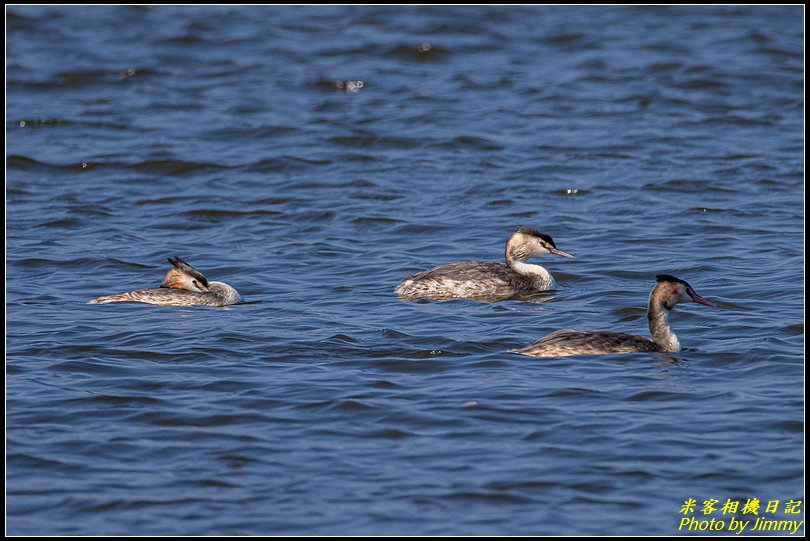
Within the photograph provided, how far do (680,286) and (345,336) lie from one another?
9.27 feet

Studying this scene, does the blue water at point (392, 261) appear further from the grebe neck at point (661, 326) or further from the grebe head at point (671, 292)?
the grebe head at point (671, 292)

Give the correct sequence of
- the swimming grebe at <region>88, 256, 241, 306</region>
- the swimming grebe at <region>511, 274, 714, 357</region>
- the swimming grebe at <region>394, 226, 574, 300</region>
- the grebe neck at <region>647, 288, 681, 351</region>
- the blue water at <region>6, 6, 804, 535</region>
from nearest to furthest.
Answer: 1. the blue water at <region>6, 6, 804, 535</region>
2. the swimming grebe at <region>511, 274, 714, 357</region>
3. the grebe neck at <region>647, 288, 681, 351</region>
4. the swimming grebe at <region>88, 256, 241, 306</region>
5. the swimming grebe at <region>394, 226, 574, 300</region>

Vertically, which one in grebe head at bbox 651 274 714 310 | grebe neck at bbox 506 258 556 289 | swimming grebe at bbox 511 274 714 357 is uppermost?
grebe head at bbox 651 274 714 310

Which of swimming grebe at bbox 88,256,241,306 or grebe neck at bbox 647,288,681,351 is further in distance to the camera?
swimming grebe at bbox 88,256,241,306

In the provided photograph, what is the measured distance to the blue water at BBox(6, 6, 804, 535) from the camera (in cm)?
841

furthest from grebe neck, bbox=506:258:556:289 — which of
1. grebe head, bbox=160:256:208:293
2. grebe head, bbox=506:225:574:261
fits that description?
grebe head, bbox=160:256:208:293

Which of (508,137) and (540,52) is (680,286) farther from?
(540,52)

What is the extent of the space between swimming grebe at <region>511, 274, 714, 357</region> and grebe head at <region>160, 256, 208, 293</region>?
147 inches

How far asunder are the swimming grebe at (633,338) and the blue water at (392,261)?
165 millimetres

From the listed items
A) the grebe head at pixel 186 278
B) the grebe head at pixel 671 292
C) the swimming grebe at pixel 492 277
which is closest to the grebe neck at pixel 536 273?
the swimming grebe at pixel 492 277

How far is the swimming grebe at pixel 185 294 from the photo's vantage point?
43.9 ft

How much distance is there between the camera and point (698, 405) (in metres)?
9.66

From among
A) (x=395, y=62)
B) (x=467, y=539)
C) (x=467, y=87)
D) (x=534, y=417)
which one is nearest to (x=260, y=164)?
(x=467, y=87)

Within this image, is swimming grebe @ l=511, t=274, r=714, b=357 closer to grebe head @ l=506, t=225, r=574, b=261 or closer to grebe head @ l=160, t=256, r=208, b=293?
grebe head @ l=506, t=225, r=574, b=261
